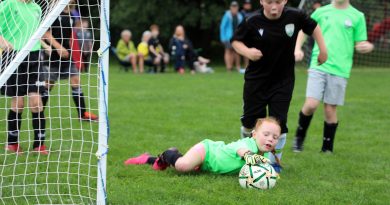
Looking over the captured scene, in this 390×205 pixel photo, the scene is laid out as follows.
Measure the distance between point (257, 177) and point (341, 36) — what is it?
2502 millimetres

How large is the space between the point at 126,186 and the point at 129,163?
3.15 feet

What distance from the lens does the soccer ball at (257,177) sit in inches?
198

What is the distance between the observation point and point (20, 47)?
553cm

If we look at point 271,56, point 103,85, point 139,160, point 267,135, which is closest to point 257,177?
point 267,135

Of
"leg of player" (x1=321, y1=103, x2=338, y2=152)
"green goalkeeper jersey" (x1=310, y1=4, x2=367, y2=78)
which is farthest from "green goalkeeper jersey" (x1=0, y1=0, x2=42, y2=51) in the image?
"leg of player" (x1=321, y1=103, x2=338, y2=152)

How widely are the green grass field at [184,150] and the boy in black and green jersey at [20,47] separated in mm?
289

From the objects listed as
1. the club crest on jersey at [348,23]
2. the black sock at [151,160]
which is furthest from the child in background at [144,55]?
the black sock at [151,160]

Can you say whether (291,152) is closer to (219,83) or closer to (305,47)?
(219,83)

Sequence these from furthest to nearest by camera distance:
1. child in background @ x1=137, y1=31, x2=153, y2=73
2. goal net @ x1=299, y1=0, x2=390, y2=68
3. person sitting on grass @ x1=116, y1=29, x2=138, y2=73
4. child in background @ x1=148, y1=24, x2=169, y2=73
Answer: person sitting on grass @ x1=116, y1=29, x2=138, y2=73
child in background @ x1=137, y1=31, x2=153, y2=73
child in background @ x1=148, y1=24, x2=169, y2=73
goal net @ x1=299, y1=0, x2=390, y2=68

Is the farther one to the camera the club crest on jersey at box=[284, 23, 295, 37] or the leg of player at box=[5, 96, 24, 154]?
the leg of player at box=[5, 96, 24, 154]

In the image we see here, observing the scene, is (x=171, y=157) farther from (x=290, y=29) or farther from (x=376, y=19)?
(x=376, y=19)

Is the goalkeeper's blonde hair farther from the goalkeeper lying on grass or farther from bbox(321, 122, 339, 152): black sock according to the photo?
bbox(321, 122, 339, 152): black sock

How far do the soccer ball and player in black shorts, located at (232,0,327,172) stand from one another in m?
0.70

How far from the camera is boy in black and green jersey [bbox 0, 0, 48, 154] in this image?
5.75 m
